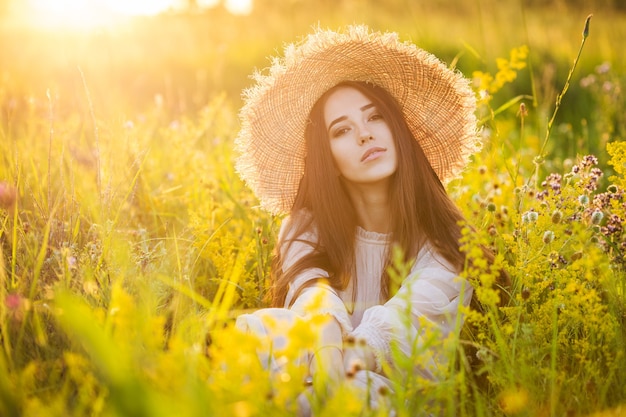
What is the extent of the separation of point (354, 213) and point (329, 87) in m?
0.60

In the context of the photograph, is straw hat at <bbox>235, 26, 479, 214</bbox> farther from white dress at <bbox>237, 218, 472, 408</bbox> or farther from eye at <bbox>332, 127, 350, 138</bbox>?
white dress at <bbox>237, 218, 472, 408</bbox>

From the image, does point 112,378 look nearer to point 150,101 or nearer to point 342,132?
point 342,132

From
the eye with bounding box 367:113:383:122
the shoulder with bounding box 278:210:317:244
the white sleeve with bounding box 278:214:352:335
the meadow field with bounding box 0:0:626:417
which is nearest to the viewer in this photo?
the meadow field with bounding box 0:0:626:417

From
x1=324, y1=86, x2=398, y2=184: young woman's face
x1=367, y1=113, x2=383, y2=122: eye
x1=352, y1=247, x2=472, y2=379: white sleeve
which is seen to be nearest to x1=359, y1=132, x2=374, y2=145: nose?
x1=324, y1=86, x2=398, y2=184: young woman's face

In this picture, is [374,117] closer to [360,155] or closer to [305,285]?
[360,155]

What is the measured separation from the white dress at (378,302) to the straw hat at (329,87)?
31 centimetres

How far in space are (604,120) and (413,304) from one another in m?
3.05

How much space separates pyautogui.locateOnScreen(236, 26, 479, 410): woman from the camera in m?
2.83

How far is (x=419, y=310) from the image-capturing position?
8.18ft

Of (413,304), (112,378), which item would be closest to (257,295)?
(413,304)

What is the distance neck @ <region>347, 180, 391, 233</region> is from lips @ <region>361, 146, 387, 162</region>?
19 cm

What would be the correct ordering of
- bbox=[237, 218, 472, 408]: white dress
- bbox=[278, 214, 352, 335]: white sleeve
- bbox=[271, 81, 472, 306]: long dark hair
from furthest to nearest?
bbox=[271, 81, 472, 306]: long dark hair < bbox=[278, 214, 352, 335]: white sleeve < bbox=[237, 218, 472, 408]: white dress

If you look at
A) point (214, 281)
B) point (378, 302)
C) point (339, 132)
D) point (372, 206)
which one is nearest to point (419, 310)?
point (378, 302)

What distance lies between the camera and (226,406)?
157 cm
